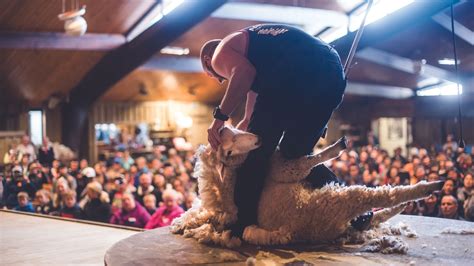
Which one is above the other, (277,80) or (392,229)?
(277,80)

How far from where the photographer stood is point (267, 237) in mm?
2289

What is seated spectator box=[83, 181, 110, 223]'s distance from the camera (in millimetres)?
5609

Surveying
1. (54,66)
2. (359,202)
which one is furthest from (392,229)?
(54,66)

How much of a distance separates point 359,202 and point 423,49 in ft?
27.5

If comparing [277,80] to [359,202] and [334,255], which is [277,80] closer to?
[359,202]

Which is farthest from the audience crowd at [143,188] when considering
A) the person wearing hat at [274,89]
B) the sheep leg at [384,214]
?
the sheep leg at [384,214]

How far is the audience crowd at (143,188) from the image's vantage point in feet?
17.2

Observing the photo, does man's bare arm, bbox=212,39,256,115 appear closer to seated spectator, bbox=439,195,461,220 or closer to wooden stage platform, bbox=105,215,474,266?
wooden stage platform, bbox=105,215,474,266

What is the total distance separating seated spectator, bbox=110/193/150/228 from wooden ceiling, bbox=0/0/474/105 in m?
4.28

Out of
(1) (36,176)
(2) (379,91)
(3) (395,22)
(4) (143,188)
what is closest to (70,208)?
(4) (143,188)

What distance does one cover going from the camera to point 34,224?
3809 millimetres

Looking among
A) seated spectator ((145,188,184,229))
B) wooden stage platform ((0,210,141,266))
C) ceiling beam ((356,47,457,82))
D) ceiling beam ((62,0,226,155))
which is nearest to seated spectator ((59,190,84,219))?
seated spectator ((145,188,184,229))

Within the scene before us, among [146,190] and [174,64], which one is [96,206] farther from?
[174,64]

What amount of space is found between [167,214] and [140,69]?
7097mm
